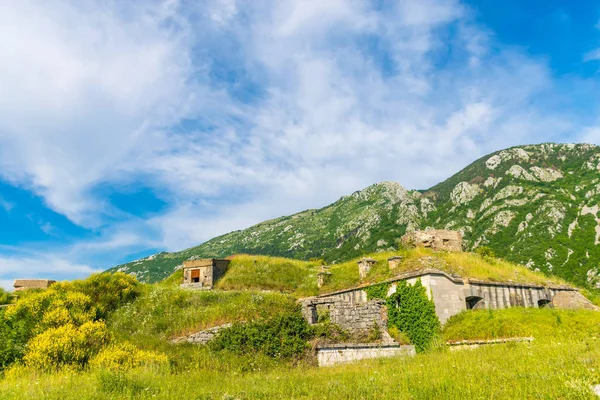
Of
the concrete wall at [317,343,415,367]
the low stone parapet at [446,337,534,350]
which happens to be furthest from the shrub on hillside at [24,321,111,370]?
the low stone parapet at [446,337,534,350]

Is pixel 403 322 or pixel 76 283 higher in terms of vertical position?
pixel 76 283

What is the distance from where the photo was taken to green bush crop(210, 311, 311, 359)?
1544 centimetres

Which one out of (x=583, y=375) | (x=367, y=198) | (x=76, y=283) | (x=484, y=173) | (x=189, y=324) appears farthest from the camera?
(x=367, y=198)

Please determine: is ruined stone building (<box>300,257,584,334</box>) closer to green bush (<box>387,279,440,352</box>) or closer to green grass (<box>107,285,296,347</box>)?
green bush (<box>387,279,440,352</box>)

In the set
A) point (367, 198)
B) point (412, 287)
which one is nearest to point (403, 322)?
point (412, 287)

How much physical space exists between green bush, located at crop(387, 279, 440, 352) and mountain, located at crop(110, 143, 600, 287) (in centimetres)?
5263

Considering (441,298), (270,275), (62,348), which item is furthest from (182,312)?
(441,298)

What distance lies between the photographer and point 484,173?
109750 mm

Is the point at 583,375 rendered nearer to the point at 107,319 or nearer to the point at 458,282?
the point at 458,282

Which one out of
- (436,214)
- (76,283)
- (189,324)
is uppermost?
(436,214)

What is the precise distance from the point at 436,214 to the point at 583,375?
340ft

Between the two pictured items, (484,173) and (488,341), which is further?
(484,173)

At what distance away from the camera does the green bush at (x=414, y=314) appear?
18109 millimetres

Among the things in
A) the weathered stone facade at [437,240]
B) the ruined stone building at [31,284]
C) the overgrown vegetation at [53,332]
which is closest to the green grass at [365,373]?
the overgrown vegetation at [53,332]
